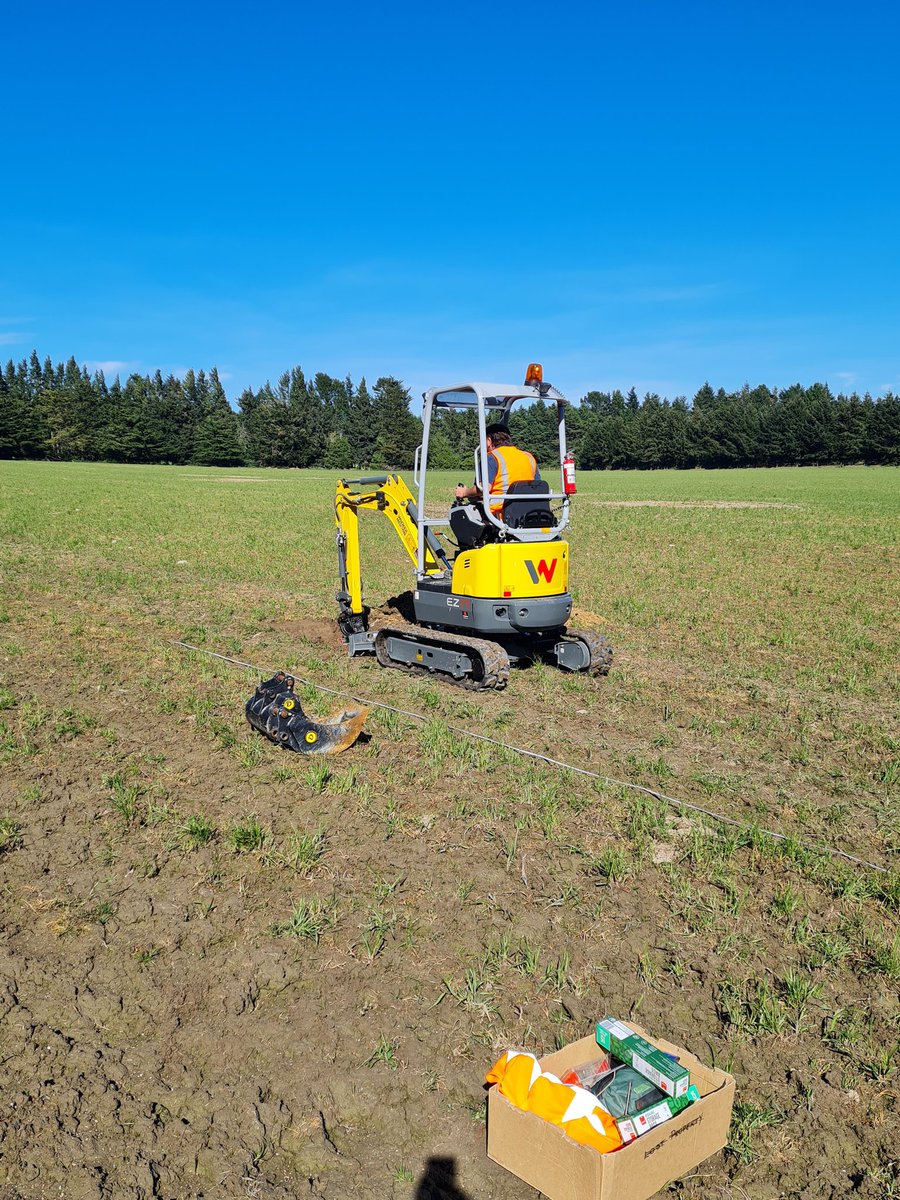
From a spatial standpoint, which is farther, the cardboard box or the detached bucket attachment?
the detached bucket attachment

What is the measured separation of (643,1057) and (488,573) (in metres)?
6.37

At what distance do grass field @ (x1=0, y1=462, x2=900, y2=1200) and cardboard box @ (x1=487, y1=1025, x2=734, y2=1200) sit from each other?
0.13 m

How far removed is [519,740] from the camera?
8.30 m

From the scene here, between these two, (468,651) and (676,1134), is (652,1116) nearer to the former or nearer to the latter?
(676,1134)

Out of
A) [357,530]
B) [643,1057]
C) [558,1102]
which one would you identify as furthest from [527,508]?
[558,1102]

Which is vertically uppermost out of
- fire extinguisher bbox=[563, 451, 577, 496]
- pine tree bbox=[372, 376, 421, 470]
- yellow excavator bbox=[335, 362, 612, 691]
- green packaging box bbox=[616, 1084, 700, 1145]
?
pine tree bbox=[372, 376, 421, 470]

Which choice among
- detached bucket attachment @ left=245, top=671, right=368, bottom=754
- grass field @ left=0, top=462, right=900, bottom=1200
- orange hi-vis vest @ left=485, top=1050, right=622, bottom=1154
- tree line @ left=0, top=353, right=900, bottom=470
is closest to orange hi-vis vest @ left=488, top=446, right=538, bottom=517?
grass field @ left=0, top=462, right=900, bottom=1200

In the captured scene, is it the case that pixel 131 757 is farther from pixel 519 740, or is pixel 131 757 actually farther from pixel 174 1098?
pixel 174 1098

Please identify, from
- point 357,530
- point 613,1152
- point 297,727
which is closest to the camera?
point 613,1152

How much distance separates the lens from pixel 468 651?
989cm

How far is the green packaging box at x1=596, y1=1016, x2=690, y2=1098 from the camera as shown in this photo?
3.42 m

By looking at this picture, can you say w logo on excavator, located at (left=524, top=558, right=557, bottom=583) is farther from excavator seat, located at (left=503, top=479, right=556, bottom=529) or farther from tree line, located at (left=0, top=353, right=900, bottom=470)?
tree line, located at (left=0, top=353, right=900, bottom=470)

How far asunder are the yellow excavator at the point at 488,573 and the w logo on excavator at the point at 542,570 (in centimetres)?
1

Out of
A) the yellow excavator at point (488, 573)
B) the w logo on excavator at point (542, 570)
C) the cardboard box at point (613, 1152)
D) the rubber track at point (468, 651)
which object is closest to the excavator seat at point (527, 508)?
the yellow excavator at point (488, 573)
